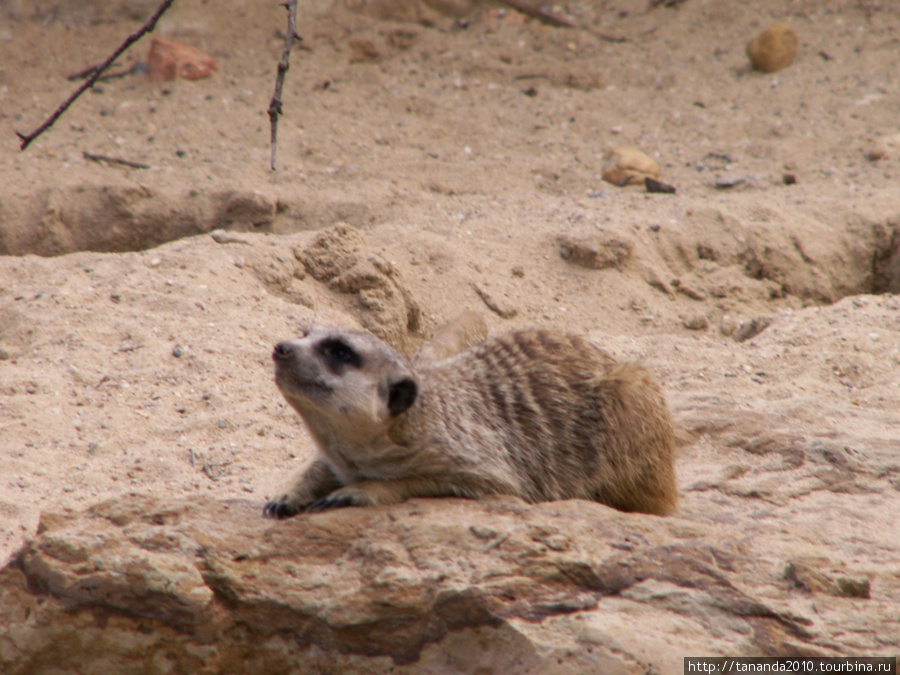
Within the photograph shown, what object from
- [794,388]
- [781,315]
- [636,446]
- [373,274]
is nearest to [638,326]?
[781,315]

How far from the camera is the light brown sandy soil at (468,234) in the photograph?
9.83 feet

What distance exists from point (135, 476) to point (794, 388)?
2.67 m

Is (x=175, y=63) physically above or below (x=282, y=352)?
above

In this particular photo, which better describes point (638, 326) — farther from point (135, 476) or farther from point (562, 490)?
point (135, 476)

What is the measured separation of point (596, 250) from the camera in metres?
4.85

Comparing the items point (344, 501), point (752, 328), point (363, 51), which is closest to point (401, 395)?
point (344, 501)

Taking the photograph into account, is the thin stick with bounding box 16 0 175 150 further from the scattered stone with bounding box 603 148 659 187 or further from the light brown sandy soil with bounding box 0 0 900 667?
the scattered stone with bounding box 603 148 659 187

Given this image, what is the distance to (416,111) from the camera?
275 inches

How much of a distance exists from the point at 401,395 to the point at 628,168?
425 cm

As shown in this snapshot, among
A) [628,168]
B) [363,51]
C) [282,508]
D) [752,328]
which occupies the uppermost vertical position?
[363,51]

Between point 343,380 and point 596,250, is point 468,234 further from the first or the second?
point 343,380

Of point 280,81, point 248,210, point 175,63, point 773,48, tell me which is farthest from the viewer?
point 773,48

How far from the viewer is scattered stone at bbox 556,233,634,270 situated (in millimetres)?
4859

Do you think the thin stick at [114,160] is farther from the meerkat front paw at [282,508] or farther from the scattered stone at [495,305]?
the meerkat front paw at [282,508]
